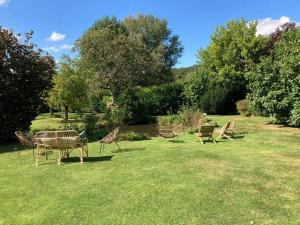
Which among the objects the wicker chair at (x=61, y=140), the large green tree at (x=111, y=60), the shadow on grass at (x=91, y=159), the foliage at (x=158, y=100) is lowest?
the shadow on grass at (x=91, y=159)

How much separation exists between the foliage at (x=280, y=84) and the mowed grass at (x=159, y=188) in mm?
5785

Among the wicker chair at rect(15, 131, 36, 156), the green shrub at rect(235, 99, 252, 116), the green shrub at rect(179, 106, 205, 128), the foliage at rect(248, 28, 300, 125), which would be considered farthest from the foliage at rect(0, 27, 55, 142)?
the green shrub at rect(235, 99, 252, 116)

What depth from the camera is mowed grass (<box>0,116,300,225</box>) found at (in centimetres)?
592

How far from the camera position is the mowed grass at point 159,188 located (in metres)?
5.92

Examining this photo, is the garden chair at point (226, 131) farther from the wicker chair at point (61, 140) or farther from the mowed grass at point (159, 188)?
the wicker chair at point (61, 140)

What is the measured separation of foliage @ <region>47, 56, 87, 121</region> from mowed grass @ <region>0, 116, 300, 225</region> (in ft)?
48.9

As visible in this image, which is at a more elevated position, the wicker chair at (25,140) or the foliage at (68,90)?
the foliage at (68,90)

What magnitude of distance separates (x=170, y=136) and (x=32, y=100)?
279 inches

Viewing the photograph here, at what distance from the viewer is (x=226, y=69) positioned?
29.0 meters

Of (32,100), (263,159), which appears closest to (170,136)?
(263,159)

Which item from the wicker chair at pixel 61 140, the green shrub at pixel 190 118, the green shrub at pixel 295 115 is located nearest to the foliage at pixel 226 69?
the green shrub at pixel 190 118

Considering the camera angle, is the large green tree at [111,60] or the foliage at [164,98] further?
the foliage at [164,98]

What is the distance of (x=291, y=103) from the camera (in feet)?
54.4

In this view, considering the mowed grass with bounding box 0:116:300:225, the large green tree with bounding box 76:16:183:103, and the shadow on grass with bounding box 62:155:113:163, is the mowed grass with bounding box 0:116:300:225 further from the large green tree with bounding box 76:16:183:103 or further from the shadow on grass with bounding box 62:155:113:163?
the large green tree with bounding box 76:16:183:103
